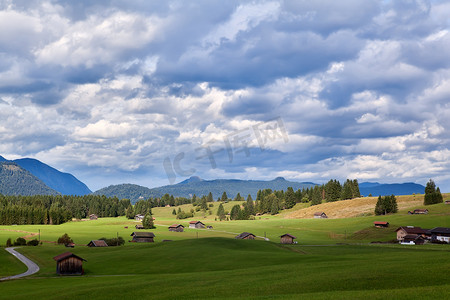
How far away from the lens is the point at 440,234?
114375 mm

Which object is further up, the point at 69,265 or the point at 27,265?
the point at 69,265

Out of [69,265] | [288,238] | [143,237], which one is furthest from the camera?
[143,237]

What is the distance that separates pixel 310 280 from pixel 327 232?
110m

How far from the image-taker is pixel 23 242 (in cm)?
12294

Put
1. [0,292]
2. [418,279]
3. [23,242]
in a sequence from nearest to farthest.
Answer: [418,279]
[0,292]
[23,242]

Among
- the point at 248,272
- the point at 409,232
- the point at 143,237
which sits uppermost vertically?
the point at 248,272

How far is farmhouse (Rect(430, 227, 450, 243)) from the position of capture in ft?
370

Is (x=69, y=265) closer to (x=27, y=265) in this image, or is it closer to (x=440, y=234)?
(x=27, y=265)

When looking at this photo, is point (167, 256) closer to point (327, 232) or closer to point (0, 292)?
point (0, 292)

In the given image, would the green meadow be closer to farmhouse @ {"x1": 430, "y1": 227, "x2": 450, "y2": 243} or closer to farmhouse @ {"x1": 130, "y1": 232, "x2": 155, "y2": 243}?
farmhouse @ {"x1": 430, "y1": 227, "x2": 450, "y2": 243}

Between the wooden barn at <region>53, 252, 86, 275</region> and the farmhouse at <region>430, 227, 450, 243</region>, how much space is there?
9828 centimetres

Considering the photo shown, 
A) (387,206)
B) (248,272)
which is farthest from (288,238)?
(248,272)

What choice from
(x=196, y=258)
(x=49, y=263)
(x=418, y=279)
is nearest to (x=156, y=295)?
(x=418, y=279)

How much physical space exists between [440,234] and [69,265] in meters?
102
